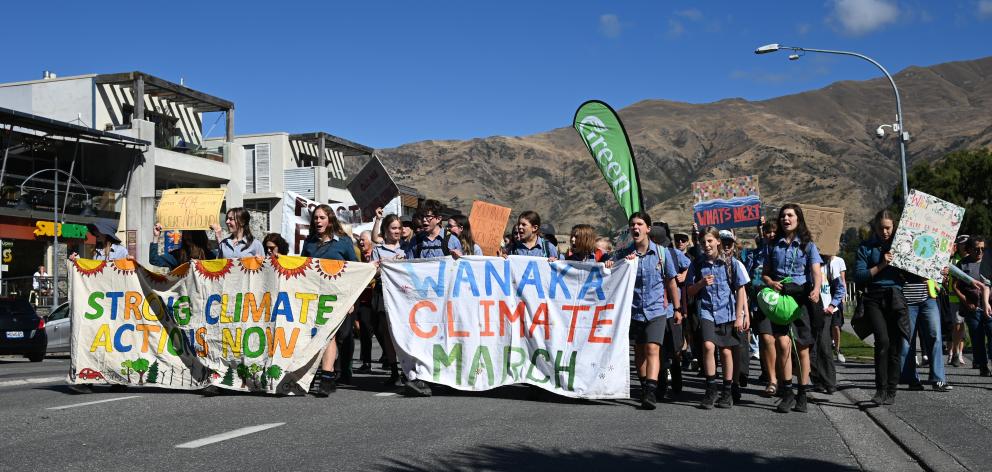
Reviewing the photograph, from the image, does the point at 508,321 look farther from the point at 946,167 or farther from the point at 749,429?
the point at 946,167

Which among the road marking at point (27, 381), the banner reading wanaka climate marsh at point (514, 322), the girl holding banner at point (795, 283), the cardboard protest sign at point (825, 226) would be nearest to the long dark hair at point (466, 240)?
the banner reading wanaka climate marsh at point (514, 322)

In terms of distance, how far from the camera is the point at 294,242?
16.7 metres

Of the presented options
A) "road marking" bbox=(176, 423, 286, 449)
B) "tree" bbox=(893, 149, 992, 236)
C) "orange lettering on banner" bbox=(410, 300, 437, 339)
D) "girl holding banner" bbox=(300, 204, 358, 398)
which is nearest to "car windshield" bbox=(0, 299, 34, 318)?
"girl holding banner" bbox=(300, 204, 358, 398)

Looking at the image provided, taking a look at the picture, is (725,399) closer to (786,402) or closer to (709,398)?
(709,398)

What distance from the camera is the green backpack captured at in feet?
29.8

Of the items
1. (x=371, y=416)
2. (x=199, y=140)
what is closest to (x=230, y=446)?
(x=371, y=416)

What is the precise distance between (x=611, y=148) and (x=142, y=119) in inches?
1260

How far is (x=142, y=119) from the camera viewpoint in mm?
41562

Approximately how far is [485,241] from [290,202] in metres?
3.49

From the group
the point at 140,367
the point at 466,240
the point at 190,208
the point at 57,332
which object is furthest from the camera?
the point at 57,332

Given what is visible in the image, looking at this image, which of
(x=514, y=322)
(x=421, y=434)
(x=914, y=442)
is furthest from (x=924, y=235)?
(x=421, y=434)

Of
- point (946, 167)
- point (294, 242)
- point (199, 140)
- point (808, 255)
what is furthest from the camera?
point (946, 167)

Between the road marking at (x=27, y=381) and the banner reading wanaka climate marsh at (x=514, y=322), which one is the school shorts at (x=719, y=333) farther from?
the road marking at (x=27, y=381)

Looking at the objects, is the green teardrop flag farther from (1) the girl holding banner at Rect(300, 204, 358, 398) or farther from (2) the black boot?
(1) the girl holding banner at Rect(300, 204, 358, 398)
